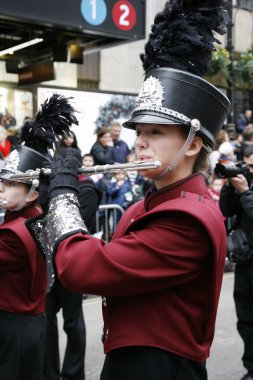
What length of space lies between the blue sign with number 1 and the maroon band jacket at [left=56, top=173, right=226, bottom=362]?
612 centimetres

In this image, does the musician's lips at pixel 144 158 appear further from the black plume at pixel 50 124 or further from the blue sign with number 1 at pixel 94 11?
the blue sign with number 1 at pixel 94 11

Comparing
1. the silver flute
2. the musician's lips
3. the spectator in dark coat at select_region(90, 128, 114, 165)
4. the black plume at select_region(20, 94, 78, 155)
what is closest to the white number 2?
the spectator in dark coat at select_region(90, 128, 114, 165)

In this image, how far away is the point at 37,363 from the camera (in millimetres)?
3301

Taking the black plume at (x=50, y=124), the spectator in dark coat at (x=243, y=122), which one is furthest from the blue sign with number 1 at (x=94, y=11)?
the spectator in dark coat at (x=243, y=122)

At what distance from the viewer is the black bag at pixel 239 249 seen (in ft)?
15.2

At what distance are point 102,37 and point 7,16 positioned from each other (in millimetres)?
2084

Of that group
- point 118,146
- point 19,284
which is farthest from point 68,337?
point 118,146

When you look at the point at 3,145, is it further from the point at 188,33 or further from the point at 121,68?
the point at 121,68

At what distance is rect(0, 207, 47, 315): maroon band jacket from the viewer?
3.10 m

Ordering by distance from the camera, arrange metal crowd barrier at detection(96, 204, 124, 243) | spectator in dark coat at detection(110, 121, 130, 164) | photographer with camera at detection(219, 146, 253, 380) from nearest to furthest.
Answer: photographer with camera at detection(219, 146, 253, 380) < metal crowd barrier at detection(96, 204, 124, 243) < spectator in dark coat at detection(110, 121, 130, 164)

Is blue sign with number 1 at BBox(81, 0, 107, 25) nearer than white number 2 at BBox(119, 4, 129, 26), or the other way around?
blue sign with number 1 at BBox(81, 0, 107, 25)

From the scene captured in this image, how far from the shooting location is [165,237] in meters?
1.96

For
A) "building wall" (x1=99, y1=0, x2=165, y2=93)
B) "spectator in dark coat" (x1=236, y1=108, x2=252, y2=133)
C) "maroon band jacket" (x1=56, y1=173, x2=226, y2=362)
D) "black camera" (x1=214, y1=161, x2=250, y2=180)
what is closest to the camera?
"maroon band jacket" (x1=56, y1=173, x2=226, y2=362)

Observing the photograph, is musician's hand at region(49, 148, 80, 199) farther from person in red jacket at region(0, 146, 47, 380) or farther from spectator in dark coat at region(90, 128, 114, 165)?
spectator in dark coat at region(90, 128, 114, 165)
